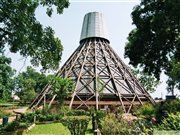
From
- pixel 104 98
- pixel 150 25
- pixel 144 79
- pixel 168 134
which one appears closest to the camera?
pixel 168 134

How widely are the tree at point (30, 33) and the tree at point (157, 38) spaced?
7233mm

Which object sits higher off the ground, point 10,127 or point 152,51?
point 152,51

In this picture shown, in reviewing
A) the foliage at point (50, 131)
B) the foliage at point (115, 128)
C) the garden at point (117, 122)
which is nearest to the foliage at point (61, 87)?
the garden at point (117, 122)

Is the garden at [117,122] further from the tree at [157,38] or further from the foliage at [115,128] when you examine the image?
the tree at [157,38]

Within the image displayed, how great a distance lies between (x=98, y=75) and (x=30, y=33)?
25.5 m

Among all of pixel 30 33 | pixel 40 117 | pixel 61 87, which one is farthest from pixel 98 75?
pixel 30 33

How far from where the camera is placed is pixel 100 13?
2003 inches

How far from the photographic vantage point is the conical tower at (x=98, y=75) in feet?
118

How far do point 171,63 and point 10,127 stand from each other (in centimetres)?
1229

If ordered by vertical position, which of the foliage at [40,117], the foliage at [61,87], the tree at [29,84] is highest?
the tree at [29,84]

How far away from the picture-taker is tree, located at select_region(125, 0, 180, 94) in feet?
63.8

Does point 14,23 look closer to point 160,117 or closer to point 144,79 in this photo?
point 160,117

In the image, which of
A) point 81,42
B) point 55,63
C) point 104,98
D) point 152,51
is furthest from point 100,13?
point 55,63

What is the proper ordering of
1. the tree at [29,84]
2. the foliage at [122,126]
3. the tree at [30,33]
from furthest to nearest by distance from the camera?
the tree at [29,84]
the tree at [30,33]
the foliage at [122,126]
